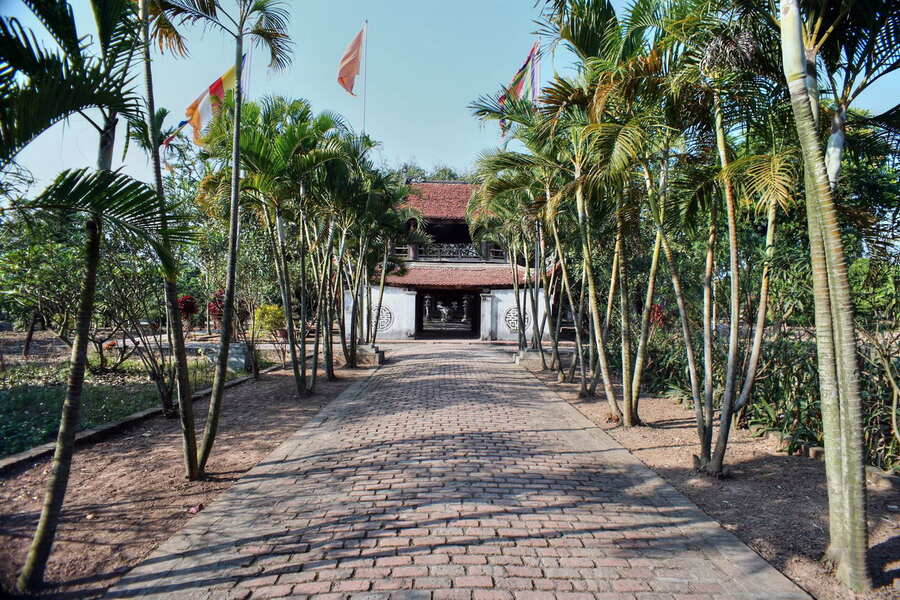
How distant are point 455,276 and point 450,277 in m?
0.25

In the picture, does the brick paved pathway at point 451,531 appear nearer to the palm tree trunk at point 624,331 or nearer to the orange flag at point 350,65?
the palm tree trunk at point 624,331

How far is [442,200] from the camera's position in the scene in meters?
25.4

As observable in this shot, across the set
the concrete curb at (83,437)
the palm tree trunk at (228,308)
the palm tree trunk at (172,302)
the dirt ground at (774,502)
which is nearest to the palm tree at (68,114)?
the palm tree trunk at (172,302)

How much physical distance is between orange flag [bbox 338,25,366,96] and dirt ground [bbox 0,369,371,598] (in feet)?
28.2

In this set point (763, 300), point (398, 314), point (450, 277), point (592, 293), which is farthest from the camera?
point (398, 314)

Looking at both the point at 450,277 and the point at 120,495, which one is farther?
the point at 450,277

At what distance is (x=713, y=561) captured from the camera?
10.6ft

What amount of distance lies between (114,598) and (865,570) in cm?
415

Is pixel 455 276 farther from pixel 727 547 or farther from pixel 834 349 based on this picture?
pixel 834 349

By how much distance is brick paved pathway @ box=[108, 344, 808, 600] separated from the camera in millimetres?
2879

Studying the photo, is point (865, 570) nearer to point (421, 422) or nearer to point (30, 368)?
point (421, 422)

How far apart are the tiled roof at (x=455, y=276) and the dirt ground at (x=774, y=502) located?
16257mm

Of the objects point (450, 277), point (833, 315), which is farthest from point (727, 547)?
point (450, 277)

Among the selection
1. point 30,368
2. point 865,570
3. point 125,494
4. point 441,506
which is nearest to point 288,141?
point 125,494
